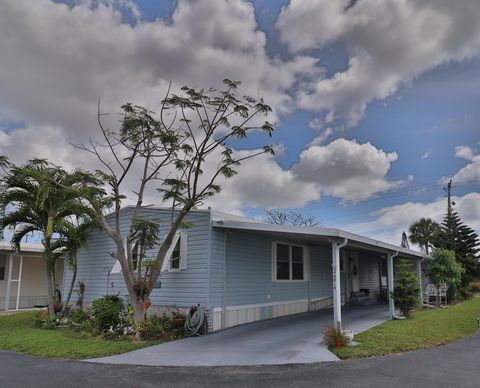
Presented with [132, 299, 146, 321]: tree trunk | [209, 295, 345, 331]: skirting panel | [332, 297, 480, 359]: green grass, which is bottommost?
[332, 297, 480, 359]: green grass

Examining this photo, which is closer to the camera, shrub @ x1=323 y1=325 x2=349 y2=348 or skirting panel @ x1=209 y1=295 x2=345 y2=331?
shrub @ x1=323 y1=325 x2=349 y2=348

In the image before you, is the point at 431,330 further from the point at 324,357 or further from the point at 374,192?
the point at 374,192

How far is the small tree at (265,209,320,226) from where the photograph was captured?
40.9 m

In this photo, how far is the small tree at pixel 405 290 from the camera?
13148 mm

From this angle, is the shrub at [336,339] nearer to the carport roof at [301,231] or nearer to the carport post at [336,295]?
the carport post at [336,295]

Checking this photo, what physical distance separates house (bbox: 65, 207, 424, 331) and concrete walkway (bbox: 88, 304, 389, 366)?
934mm

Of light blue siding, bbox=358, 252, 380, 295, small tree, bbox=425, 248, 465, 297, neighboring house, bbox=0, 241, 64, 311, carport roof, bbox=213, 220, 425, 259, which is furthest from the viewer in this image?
light blue siding, bbox=358, 252, 380, 295

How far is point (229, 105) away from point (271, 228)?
381 cm

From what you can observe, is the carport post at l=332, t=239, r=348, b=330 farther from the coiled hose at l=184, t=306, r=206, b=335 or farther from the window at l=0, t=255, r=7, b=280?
the window at l=0, t=255, r=7, b=280

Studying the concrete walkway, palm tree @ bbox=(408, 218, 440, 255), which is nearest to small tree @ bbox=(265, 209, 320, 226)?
palm tree @ bbox=(408, 218, 440, 255)

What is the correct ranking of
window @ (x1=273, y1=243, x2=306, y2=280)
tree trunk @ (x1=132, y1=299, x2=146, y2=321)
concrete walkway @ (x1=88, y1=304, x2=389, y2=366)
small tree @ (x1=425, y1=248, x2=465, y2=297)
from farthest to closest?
1. small tree @ (x1=425, y1=248, x2=465, y2=297)
2. window @ (x1=273, y1=243, x2=306, y2=280)
3. tree trunk @ (x1=132, y1=299, x2=146, y2=321)
4. concrete walkway @ (x1=88, y1=304, x2=389, y2=366)

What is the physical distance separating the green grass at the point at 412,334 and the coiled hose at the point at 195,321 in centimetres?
382

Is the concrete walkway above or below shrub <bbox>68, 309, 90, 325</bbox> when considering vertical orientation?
below

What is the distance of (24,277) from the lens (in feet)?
68.0
